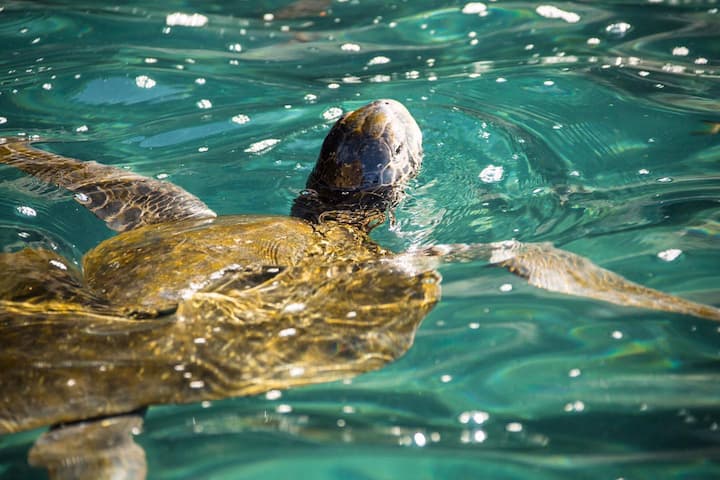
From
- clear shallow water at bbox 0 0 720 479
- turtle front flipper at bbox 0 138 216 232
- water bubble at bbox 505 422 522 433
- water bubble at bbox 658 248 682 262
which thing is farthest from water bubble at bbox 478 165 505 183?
water bubble at bbox 505 422 522 433

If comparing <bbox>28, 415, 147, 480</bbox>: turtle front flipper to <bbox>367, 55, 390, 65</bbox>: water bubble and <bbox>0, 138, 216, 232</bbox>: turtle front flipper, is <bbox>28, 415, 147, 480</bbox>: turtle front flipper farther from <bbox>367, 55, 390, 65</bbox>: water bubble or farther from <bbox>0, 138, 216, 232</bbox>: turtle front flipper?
<bbox>367, 55, 390, 65</bbox>: water bubble

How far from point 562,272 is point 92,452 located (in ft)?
6.47

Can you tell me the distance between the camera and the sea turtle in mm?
2227

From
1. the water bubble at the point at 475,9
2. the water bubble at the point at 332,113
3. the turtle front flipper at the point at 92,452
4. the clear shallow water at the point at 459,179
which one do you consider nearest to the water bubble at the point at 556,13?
the clear shallow water at the point at 459,179

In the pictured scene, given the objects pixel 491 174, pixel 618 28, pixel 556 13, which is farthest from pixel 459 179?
pixel 556 13

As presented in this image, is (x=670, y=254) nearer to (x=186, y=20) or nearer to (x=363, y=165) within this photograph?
(x=363, y=165)

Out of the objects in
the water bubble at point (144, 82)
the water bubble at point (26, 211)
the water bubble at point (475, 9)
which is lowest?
the water bubble at point (26, 211)

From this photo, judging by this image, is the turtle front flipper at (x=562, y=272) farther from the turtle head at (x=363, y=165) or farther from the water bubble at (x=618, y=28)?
the water bubble at (x=618, y=28)

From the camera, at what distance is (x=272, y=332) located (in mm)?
2527

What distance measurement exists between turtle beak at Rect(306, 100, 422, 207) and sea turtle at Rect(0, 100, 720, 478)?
8.7 inches

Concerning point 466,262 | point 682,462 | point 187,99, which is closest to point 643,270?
point 466,262

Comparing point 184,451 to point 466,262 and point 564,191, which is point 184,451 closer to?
point 466,262

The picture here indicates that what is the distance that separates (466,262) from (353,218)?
2.68ft

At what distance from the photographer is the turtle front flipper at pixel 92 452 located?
2.08 meters
